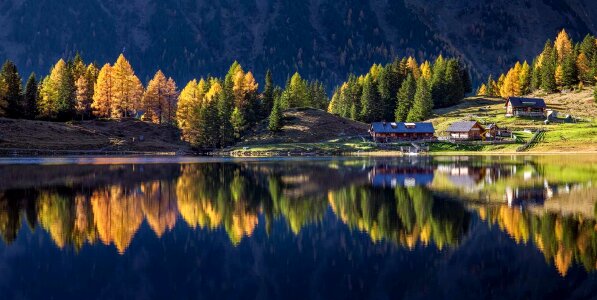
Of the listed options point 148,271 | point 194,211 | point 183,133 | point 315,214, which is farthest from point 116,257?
point 183,133

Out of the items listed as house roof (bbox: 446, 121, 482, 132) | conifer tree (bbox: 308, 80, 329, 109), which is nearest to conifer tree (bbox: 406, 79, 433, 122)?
house roof (bbox: 446, 121, 482, 132)

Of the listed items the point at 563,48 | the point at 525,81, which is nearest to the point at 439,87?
the point at 525,81

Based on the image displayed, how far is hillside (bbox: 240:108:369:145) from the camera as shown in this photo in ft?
448

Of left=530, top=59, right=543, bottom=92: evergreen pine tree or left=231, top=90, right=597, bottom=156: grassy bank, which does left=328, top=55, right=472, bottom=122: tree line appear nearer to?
left=231, top=90, right=597, bottom=156: grassy bank

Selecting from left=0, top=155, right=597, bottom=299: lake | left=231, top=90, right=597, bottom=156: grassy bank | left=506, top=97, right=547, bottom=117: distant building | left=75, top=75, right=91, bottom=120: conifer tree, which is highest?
left=75, top=75, right=91, bottom=120: conifer tree

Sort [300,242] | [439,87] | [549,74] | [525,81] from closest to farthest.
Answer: [300,242] → [549,74] → [439,87] → [525,81]

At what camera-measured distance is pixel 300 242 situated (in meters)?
30.6

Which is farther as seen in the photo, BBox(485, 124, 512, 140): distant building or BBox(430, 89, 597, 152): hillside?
BBox(485, 124, 512, 140): distant building

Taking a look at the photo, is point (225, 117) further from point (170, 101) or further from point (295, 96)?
point (295, 96)

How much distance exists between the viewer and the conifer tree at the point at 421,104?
507ft

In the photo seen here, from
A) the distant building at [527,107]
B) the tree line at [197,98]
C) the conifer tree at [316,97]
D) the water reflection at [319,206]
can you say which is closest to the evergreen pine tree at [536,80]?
the tree line at [197,98]

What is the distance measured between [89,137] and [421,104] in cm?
8541

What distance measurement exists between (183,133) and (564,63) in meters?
113

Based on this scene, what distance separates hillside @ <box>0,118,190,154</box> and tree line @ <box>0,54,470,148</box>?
5.28 metres
